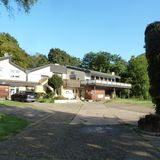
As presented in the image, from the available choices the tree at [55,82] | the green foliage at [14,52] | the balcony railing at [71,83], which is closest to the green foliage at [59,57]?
the green foliage at [14,52]

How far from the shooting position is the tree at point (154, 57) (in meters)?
17.8

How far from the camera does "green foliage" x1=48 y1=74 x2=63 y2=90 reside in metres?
68.3

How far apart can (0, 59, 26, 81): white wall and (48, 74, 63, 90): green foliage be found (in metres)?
5.19

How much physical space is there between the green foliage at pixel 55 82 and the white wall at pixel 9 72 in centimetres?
519

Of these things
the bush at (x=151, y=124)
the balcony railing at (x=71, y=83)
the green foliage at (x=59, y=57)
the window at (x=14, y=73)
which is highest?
the green foliage at (x=59, y=57)

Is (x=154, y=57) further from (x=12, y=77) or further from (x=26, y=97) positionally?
(x=12, y=77)

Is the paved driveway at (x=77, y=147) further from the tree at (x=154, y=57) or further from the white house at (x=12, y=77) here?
the white house at (x=12, y=77)

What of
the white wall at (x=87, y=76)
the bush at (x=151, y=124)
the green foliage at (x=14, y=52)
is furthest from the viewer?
the white wall at (x=87, y=76)

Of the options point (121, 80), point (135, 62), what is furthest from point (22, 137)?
point (121, 80)

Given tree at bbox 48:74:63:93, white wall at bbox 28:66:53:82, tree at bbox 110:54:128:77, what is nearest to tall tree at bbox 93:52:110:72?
tree at bbox 110:54:128:77

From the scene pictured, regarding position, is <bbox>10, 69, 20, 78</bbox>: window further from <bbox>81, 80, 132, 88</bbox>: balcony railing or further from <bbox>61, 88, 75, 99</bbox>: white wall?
<bbox>81, 80, 132, 88</bbox>: balcony railing

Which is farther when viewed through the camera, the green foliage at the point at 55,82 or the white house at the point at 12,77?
the green foliage at the point at 55,82

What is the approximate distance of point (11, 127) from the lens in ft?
60.6

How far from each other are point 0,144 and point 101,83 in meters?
65.7
